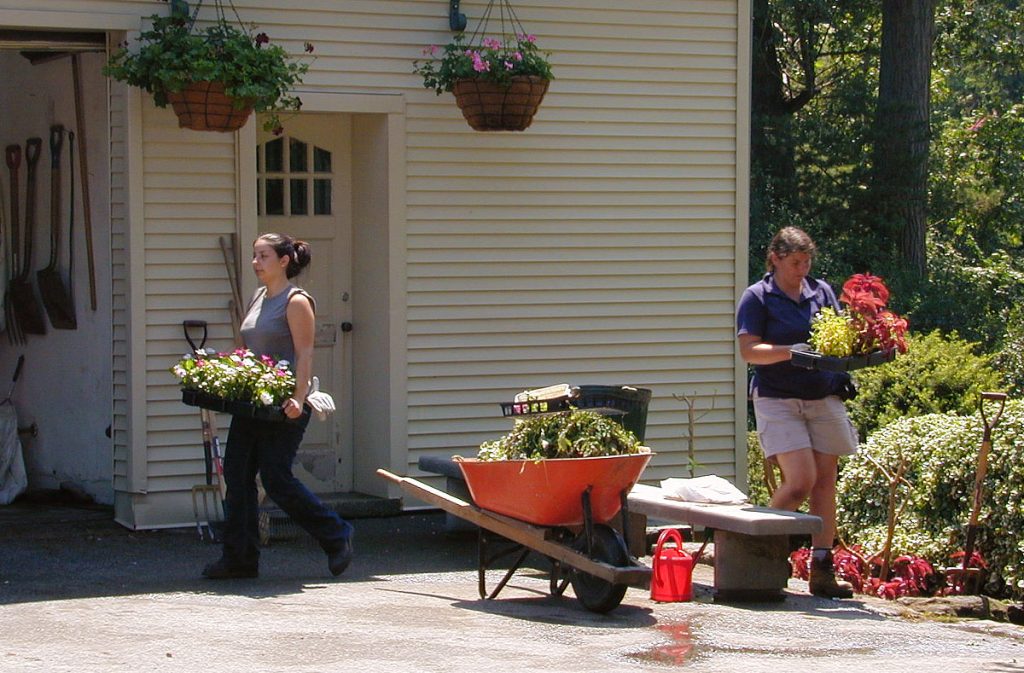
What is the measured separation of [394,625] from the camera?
22.8 feet

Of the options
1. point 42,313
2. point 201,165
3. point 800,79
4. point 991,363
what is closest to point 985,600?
point 201,165

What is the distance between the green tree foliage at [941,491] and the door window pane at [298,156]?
4.07 metres

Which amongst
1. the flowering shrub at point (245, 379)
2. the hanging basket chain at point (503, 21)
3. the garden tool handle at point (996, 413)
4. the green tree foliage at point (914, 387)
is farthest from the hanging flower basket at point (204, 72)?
the green tree foliage at point (914, 387)

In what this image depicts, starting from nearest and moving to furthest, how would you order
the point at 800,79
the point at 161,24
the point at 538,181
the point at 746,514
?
the point at 746,514 < the point at 161,24 < the point at 538,181 < the point at 800,79

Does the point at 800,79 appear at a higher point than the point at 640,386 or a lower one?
higher

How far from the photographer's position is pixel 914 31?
1956 centimetres

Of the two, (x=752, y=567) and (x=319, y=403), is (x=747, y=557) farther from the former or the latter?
Answer: (x=319, y=403)

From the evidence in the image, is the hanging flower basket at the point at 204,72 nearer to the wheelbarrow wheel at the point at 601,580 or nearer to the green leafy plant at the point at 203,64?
the green leafy plant at the point at 203,64

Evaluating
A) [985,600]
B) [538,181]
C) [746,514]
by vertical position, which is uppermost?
[538,181]

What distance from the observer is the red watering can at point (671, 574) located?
758 centimetres

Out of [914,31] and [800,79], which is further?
[800,79]

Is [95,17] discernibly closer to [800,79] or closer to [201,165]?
[201,165]

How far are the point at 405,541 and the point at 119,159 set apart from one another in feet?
9.58

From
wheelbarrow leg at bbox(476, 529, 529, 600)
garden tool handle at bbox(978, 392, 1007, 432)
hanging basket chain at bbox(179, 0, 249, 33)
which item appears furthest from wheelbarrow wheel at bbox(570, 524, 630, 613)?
hanging basket chain at bbox(179, 0, 249, 33)
